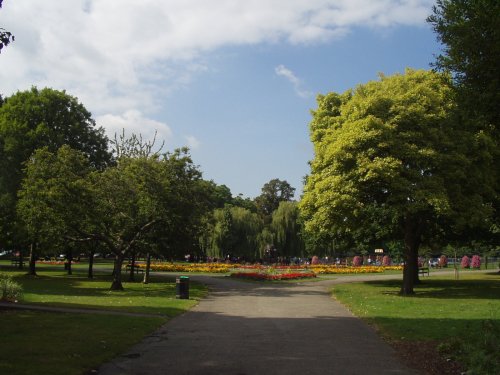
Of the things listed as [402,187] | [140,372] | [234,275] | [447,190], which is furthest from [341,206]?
[234,275]

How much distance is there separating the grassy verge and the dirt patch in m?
0.15

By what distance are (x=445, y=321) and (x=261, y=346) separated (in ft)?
20.5

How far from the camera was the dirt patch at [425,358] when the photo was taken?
8.57m

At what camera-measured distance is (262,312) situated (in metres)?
16.8

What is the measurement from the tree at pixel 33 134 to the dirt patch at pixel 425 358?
30.1 meters

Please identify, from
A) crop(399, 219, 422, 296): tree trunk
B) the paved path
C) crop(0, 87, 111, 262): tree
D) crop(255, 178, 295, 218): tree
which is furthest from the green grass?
crop(255, 178, 295, 218): tree

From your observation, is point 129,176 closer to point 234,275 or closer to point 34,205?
point 34,205

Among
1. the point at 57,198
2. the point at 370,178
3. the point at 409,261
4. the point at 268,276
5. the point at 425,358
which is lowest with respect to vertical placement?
the point at 268,276

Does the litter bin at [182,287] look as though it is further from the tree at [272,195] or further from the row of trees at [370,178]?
the tree at [272,195]

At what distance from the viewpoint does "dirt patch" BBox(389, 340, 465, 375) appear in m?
8.57

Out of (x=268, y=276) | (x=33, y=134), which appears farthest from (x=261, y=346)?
(x=33, y=134)

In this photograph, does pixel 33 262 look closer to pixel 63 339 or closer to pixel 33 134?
pixel 33 134

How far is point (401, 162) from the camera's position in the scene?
21.0m

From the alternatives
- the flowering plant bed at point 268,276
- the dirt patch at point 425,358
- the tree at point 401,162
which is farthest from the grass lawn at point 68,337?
the flowering plant bed at point 268,276
